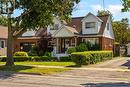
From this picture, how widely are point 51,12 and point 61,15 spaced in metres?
1.49

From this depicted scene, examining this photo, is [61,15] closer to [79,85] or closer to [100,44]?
[79,85]

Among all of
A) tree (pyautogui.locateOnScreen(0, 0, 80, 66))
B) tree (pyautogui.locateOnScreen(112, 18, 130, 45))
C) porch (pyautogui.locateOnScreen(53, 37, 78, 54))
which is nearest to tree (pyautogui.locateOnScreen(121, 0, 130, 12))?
tree (pyautogui.locateOnScreen(0, 0, 80, 66))

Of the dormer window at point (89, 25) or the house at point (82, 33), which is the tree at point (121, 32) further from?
the dormer window at point (89, 25)

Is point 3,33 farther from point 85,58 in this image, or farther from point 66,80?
point 66,80

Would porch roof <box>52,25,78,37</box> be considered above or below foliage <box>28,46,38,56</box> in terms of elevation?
above

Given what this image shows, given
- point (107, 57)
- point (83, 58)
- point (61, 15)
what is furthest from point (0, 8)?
point (107, 57)

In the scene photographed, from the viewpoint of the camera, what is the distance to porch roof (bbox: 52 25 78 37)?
48562 mm

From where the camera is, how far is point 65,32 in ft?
160

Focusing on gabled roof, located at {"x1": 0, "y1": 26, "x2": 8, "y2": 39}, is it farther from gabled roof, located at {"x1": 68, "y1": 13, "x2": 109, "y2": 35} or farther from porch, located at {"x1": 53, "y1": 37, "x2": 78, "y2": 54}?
gabled roof, located at {"x1": 68, "y1": 13, "x2": 109, "y2": 35}

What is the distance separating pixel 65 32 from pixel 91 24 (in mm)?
4041

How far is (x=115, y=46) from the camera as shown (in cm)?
6156

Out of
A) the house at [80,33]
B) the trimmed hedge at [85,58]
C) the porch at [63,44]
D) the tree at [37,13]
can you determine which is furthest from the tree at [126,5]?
the porch at [63,44]

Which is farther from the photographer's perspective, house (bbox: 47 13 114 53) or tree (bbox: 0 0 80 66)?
house (bbox: 47 13 114 53)

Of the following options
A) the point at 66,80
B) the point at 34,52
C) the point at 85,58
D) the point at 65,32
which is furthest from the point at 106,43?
the point at 66,80
